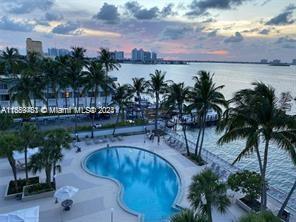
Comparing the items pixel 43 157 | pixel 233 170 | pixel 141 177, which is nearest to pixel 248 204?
pixel 233 170

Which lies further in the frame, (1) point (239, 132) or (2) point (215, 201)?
(1) point (239, 132)

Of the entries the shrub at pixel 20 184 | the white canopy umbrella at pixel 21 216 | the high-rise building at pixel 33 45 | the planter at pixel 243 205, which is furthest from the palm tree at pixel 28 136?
the high-rise building at pixel 33 45

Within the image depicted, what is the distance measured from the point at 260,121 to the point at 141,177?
12345 millimetres

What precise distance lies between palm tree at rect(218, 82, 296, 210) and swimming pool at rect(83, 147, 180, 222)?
23.1ft

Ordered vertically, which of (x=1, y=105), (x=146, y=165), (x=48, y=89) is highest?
(x=48, y=89)

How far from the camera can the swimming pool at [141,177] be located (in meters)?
17.0

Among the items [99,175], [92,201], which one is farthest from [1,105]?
[92,201]

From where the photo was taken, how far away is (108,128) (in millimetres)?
33406

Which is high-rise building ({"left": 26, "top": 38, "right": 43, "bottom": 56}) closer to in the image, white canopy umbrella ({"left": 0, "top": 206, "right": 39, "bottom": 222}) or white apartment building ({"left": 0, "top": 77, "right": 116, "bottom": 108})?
white apartment building ({"left": 0, "top": 77, "right": 116, "bottom": 108})

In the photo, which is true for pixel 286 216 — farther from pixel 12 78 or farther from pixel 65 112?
pixel 12 78

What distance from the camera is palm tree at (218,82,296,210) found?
12930 mm

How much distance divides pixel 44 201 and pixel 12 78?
26724 mm

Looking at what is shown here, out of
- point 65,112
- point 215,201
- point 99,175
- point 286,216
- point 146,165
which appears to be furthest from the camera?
point 65,112

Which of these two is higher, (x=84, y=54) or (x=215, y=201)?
(x=84, y=54)
